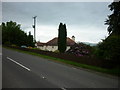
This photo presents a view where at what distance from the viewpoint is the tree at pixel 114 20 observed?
22123 mm

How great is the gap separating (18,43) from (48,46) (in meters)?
13.6

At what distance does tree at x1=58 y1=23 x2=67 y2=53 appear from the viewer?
132 feet

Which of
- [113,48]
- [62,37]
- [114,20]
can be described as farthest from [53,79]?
[62,37]

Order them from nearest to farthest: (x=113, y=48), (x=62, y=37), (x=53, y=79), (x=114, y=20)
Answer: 1. (x=53, y=79)
2. (x=113, y=48)
3. (x=114, y=20)
4. (x=62, y=37)

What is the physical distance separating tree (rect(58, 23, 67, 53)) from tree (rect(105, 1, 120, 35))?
15781 mm

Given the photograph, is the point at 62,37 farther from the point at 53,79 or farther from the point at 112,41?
the point at 53,79

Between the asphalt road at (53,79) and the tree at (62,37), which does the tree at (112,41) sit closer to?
the asphalt road at (53,79)

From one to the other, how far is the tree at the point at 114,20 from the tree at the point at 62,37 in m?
15.8

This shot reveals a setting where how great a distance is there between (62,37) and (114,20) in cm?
1931

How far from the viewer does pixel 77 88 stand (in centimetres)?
952

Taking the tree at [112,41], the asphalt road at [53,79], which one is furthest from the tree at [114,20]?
the asphalt road at [53,79]

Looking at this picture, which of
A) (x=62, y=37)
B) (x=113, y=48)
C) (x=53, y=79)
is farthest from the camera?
(x=62, y=37)

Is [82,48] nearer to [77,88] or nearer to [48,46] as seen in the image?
[77,88]

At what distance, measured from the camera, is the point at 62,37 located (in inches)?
1644
